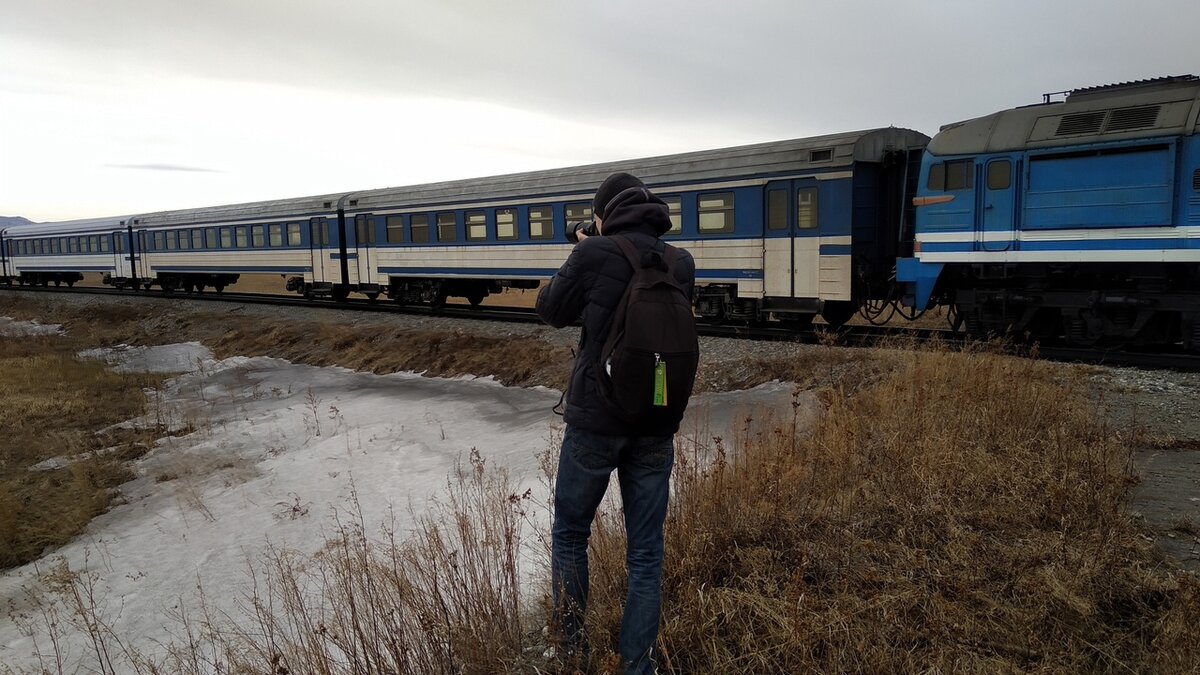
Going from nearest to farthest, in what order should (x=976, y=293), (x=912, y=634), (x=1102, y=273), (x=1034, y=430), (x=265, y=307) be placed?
(x=912, y=634) → (x=1034, y=430) → (x=1102, y=273) → (x=976, y=293) → (x=265, y=307)

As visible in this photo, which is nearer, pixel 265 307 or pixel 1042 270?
pixel 1042 270

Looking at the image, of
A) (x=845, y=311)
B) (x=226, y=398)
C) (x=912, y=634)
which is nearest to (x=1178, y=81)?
(x=845, y=311)

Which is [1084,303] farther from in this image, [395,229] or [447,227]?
[395,229]

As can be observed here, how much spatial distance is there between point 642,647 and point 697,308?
460 inches

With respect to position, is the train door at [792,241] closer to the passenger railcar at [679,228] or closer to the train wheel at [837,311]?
the passenger railcar at [679,228]

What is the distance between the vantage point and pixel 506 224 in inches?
667

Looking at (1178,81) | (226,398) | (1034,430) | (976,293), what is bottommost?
(226,398)

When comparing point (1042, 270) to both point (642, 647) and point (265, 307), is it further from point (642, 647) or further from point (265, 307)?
point (265, 307)

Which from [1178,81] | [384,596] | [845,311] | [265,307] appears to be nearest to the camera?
[384,596]

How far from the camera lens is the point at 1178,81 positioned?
31.5 feet

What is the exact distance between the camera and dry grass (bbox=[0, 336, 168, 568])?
26.2 ft

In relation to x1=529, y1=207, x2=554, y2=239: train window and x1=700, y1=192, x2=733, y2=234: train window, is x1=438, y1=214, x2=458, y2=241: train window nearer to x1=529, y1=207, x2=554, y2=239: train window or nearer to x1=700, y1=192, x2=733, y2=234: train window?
x1=529, y1=207, x2=554, y2=239: train window

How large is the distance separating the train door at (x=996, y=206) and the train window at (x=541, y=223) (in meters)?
8.43

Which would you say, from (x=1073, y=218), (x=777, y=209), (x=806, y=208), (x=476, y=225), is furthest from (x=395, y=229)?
(x=1073, y=218)
